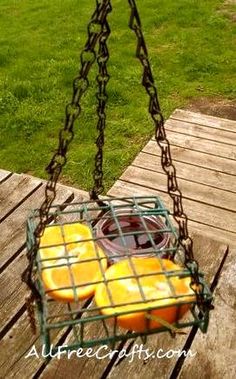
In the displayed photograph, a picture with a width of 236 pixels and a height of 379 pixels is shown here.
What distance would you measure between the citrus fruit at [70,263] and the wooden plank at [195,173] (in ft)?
8.00

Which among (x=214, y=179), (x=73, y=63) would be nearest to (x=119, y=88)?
(x=73, y=63)

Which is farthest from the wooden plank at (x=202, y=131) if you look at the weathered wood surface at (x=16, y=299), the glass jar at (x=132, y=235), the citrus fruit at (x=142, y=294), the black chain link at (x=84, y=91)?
the citrus fruit at (x=142, y=294)

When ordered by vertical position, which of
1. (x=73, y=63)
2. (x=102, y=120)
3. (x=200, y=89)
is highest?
(x=102, y=120)

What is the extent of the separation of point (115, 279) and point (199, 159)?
2.91 m

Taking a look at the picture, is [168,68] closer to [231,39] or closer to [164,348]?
[231,39]

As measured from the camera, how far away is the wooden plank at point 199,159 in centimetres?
404

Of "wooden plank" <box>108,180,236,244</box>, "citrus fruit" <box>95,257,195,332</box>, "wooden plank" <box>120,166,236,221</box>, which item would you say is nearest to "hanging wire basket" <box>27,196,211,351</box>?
"citrus fruit" <box>95,257,195,332</box>

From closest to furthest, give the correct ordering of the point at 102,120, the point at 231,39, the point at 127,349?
the point at 102,120 < the point at 127,349 < the point at 231,39

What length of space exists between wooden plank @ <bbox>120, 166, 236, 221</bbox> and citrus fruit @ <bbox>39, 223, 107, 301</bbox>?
7.19ft

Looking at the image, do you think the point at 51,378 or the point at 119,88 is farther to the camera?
the point at 119,88

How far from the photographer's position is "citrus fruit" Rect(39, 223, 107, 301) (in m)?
1.35

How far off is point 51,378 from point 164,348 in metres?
0.46

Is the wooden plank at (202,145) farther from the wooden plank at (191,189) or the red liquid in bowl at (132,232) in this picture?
the red liquid in bowl at (132,232)

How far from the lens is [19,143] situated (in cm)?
460
